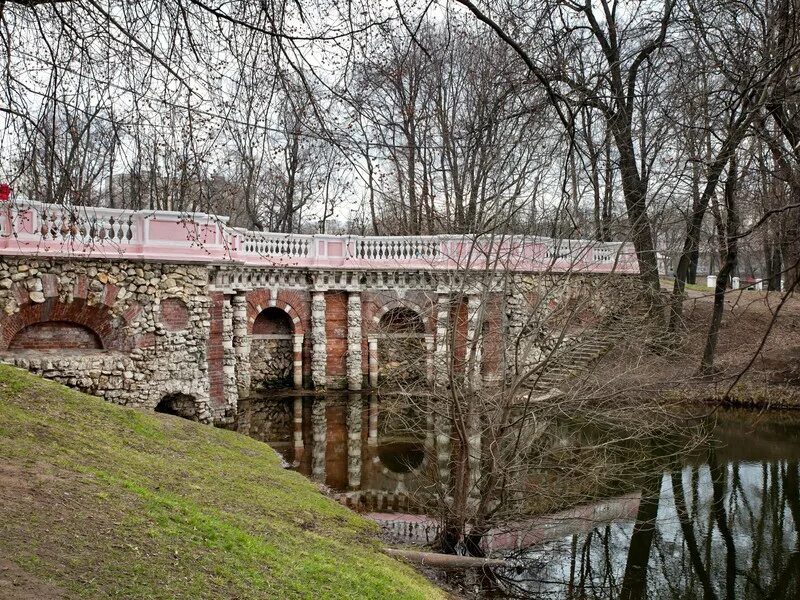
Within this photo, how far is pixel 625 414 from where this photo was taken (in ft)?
29.3

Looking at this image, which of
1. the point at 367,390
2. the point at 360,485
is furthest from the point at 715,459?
the point at 367,390

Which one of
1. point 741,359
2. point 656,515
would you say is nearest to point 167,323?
point 656,515

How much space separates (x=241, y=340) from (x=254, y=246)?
8.79 ft

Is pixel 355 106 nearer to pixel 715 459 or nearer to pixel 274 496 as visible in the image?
pixel 274 496

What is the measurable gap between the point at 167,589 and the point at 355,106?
342 cm

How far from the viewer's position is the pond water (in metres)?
8.71

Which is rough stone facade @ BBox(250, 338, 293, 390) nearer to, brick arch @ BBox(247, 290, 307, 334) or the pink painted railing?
brick arch @ BBox(247, 290, 307, 334)

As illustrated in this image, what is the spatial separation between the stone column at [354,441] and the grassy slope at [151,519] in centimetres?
249

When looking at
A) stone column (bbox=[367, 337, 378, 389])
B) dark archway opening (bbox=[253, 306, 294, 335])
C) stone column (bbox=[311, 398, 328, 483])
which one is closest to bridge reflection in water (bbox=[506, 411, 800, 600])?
stone column (bbox=[311, 398, 328, 483])

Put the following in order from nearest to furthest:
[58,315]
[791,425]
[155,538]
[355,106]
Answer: [355,106]
[155,538]
[58,315]
[791,425]

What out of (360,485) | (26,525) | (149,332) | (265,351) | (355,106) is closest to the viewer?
(355,106)

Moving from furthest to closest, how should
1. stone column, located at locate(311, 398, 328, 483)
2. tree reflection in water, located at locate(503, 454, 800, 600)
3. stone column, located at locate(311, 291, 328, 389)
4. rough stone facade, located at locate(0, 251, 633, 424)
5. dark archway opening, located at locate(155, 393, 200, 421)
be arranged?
stone column, located at locate(311, 291, 328, 389) < dark archway opening, located at locate(155, 393, 200, 421) < stone column, located at locate(311, 398, 328, 483) < rough stone facade, located at locate(0, 251, 633, 424) < tree reflection in water, located at locate(503, 454, 800, 600)

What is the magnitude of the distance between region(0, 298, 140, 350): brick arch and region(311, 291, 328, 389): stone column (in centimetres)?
713

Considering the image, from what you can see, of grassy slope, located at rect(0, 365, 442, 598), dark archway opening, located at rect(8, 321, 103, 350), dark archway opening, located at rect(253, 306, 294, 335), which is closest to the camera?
grassy slope, located at rect(0, 365, 442, 598)
